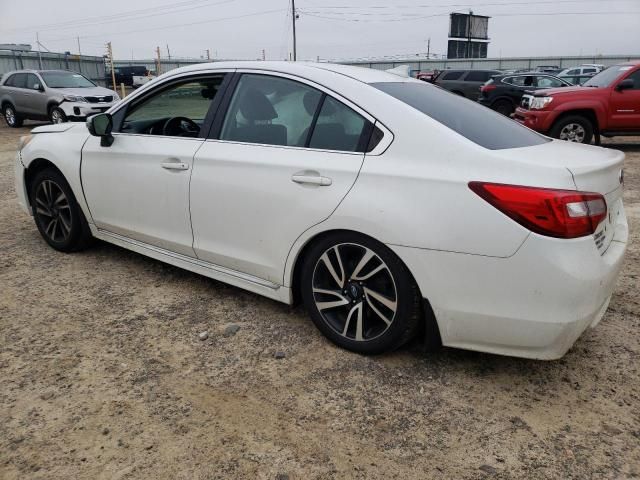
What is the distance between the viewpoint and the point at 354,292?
112 inches

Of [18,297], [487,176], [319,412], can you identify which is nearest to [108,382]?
[319,412]

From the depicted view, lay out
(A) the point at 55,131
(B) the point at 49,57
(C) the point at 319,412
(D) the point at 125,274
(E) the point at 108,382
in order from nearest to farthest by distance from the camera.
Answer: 1. (C) the point at 319,412
2. (E) the point at 108,382
3. (D) the point at 125,274
4. (A) the point at 55,131
5. (B) the point at 49,57

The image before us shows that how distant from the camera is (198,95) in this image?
11.9ft

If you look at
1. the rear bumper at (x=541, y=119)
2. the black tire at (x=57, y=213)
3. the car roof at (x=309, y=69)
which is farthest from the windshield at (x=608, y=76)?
the black tire at (x=57, y=213)

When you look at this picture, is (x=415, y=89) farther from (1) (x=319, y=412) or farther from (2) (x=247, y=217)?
(1) (x=319, y=412)

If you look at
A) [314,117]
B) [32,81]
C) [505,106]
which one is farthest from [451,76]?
[314,117]

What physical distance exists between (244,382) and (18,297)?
200cm

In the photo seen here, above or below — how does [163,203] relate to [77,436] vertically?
above

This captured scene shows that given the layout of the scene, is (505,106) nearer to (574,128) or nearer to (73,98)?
(574,128)

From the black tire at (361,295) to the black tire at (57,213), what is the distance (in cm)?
Answer: 227

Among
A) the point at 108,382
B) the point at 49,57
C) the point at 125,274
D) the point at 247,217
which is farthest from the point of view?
the point at 49,57

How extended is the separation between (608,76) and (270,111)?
9.47m

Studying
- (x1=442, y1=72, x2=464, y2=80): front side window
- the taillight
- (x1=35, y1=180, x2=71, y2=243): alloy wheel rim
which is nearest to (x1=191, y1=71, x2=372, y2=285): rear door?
the taillight

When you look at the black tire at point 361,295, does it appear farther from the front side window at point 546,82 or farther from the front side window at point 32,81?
the front side window at point 546,82
